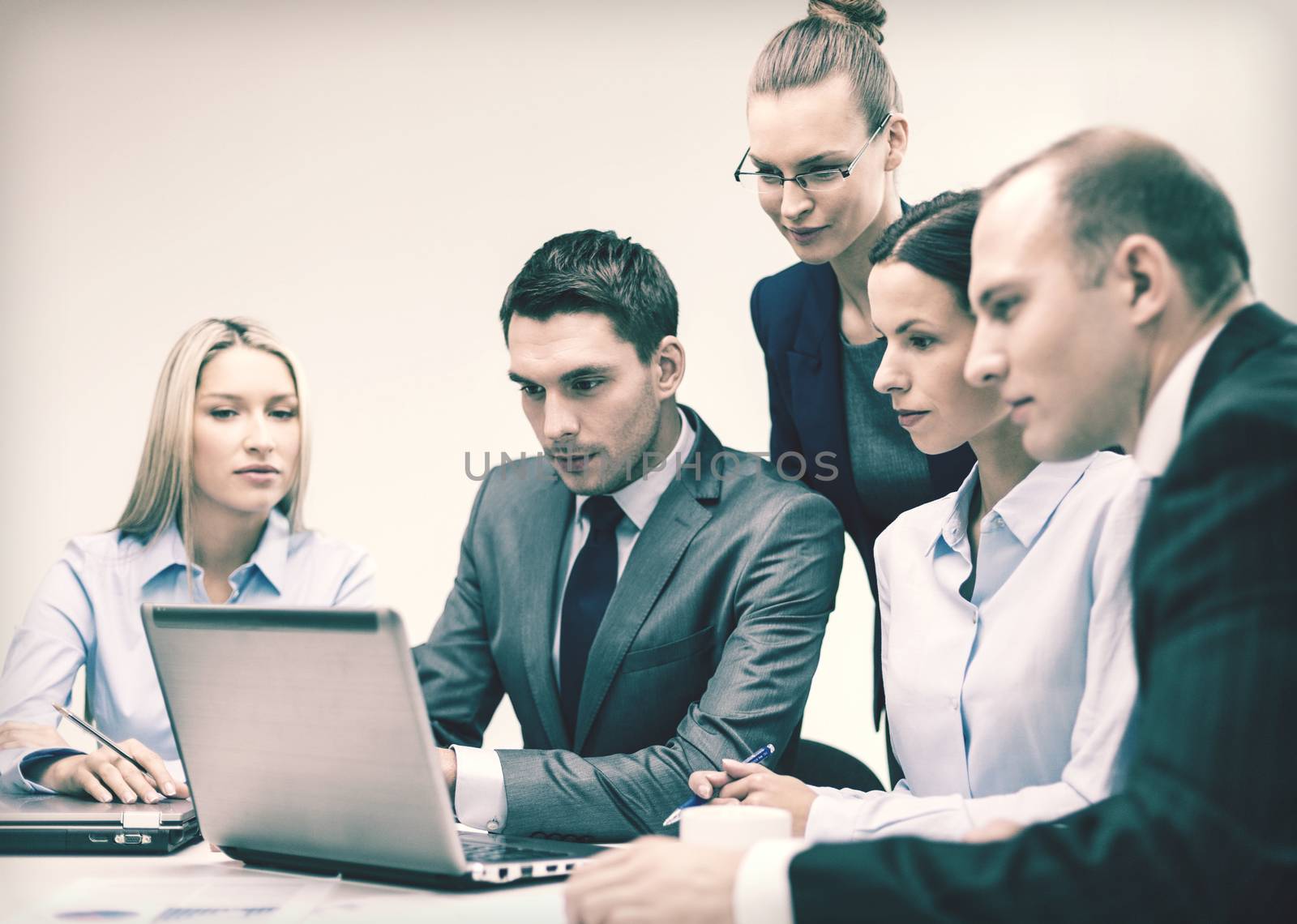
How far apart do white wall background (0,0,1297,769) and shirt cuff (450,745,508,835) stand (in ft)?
8.20

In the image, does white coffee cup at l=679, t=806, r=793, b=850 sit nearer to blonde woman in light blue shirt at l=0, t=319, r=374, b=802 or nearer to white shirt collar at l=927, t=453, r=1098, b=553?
white shirt collar at l=927, t=453, r=1098, b=553

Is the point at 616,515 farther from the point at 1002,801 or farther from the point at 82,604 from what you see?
the point at 82,604

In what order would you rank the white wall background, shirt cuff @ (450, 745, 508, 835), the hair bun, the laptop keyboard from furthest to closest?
the white wall background < the hair bun < shirt cuff @ (450, 745, 508, 835) < the laptop keyboard

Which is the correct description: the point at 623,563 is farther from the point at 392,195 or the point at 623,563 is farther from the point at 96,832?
the point at 392,195

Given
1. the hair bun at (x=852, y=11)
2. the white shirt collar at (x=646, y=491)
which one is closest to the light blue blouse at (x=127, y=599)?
the white shirt collar at (x=646, y=491)

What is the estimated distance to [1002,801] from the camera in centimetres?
151

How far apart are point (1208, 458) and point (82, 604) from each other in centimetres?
236

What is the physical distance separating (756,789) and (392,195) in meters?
3.19

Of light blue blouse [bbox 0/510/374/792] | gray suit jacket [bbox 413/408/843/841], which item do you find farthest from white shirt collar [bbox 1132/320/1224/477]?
light blue blouse [bbox 0/510/374/792]

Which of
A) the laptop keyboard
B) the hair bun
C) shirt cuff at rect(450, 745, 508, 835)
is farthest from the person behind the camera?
the hair bun

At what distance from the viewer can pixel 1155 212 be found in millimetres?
1190

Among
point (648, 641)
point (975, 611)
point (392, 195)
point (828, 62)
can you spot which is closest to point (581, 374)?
point (648, 641)

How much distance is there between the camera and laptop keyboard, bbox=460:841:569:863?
143cm

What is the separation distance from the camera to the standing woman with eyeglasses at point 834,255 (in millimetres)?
2285
